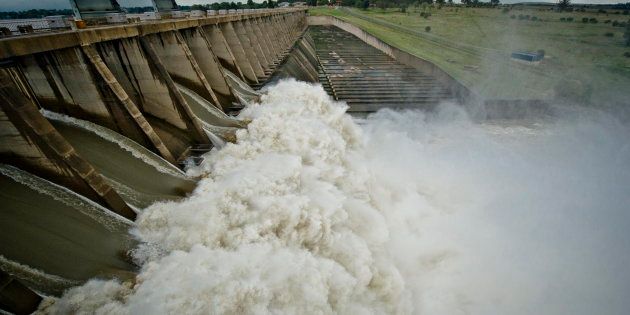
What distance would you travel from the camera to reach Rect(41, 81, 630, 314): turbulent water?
22.6ft

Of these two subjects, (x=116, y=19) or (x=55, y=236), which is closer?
(x=55, y=236)

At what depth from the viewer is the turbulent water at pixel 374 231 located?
6902mm

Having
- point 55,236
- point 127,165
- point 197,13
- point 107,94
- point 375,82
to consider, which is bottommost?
point 375,82

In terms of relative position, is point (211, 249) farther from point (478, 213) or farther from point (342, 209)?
point (478, 213)

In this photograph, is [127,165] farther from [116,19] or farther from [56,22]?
[116,19]

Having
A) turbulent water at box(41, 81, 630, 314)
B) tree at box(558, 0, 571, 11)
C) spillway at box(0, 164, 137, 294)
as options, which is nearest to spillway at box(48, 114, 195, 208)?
turbulent water at box(41, 81, 630, 314)

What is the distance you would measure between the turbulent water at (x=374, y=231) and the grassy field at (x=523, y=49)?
1010 centimetres

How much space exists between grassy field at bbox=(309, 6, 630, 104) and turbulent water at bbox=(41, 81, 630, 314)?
10102 mm

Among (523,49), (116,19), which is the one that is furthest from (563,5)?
(116,19)

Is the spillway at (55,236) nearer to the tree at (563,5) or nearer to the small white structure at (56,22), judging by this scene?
the small white structure at (56,22)

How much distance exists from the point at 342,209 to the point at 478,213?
636 cm

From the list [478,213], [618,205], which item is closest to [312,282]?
[478,213]

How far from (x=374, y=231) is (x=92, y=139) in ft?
31.1

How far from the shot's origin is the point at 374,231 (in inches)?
398
